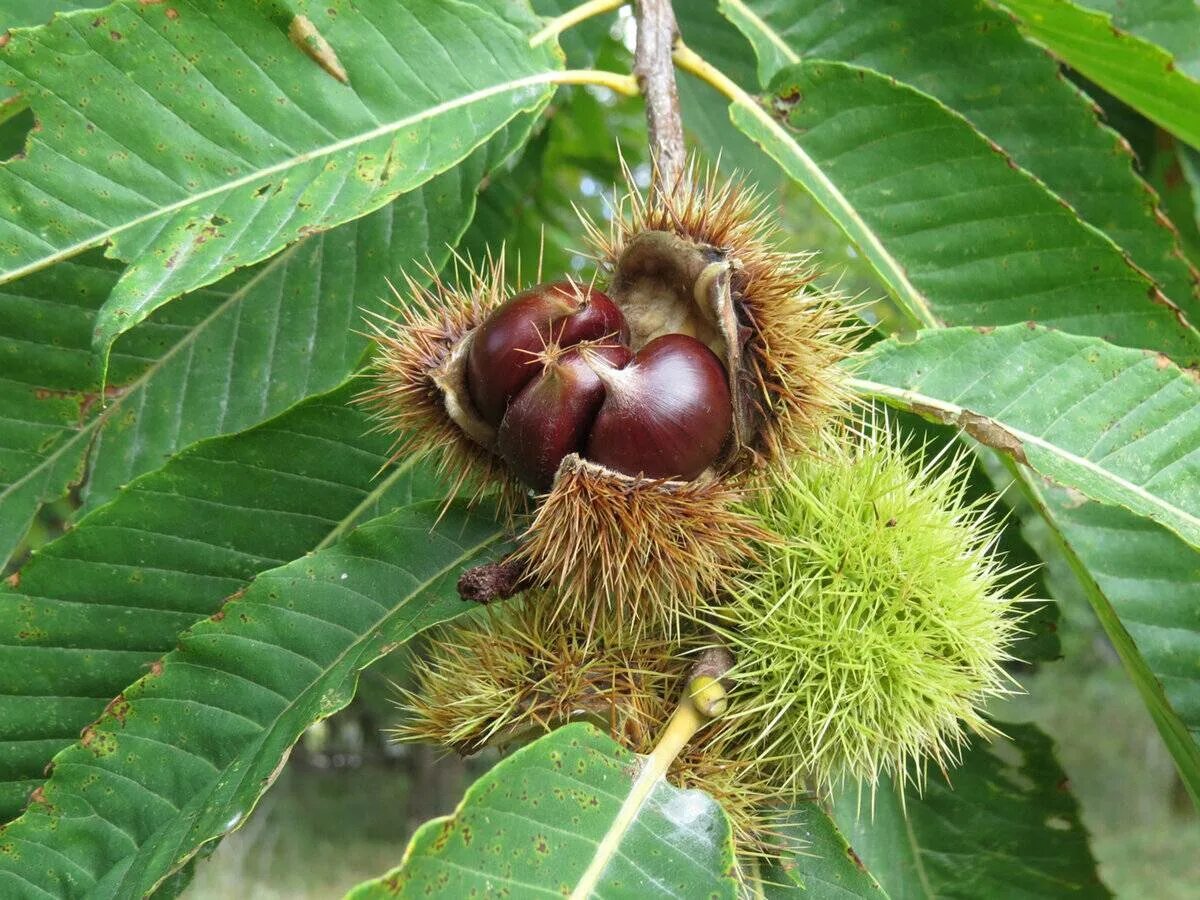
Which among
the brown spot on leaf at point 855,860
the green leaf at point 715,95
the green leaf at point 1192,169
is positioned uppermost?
the green leaf at point 715,95

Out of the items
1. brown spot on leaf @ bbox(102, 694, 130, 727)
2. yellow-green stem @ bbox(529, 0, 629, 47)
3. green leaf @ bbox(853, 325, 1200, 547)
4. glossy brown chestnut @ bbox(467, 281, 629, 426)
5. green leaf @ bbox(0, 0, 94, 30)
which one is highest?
yellow-green stem @ bbox(529, 0, 629, 47)

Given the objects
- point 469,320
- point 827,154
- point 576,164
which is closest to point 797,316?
point 469,320

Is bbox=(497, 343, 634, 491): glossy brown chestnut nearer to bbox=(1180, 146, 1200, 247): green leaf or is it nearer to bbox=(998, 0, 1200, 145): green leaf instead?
bbox=(998, 0, 1200, 145): green leaf

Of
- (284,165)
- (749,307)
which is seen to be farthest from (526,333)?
(284,165)

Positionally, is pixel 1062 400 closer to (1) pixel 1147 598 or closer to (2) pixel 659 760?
(1) pixel 1147 598

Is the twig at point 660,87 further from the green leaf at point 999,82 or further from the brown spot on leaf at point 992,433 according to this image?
the brown spot on leaf at point 992,433

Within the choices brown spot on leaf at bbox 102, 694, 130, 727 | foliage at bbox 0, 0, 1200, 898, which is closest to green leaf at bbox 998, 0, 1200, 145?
foliage at bbox 0, 0, 1200, 898

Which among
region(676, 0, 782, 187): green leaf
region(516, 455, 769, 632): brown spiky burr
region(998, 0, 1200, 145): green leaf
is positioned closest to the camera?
region(516, 455, 769, 632): brown spiky burr

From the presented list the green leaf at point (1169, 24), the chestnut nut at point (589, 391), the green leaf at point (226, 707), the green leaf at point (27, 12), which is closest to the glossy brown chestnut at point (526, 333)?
the chestnut nut at point (589, 391)
